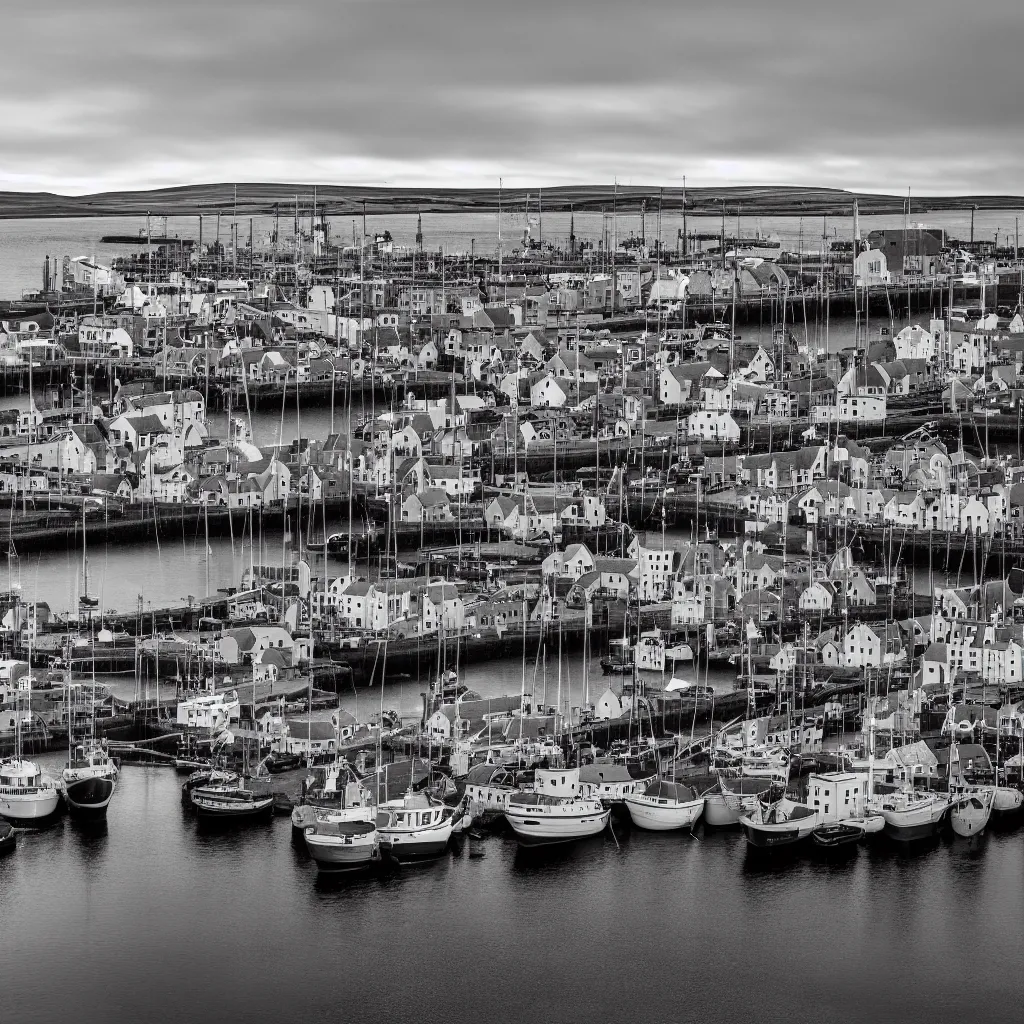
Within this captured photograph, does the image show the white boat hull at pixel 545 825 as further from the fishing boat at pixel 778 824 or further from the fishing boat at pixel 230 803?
the fishing boat at pixel 230 803

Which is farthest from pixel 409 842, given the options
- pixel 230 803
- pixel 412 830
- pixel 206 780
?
pixel 206 780

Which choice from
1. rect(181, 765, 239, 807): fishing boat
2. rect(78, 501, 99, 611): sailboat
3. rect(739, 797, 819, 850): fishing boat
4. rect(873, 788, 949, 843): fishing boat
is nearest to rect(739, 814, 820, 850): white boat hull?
rect(739, 797, 819, 850): fishing boat

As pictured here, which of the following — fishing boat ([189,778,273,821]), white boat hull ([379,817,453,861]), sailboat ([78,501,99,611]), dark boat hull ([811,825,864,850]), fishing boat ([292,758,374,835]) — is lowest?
→ dark boat hull ([811,825,864,850])

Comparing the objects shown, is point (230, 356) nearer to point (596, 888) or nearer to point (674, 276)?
point (674, 276)

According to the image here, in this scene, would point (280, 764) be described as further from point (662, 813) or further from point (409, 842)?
point (662, 813)

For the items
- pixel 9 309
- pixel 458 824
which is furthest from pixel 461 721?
pixel 9 309

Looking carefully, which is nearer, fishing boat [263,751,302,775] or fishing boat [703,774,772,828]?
fishing boat [703,774,772,828]

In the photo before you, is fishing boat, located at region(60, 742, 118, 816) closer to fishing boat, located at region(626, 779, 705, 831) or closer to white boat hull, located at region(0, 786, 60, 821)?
white boat hull, located at region(0, 786, 60, 821)

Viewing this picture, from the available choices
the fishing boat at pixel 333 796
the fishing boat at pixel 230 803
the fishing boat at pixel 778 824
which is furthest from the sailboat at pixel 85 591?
the fishing boat at pixel 778 824
